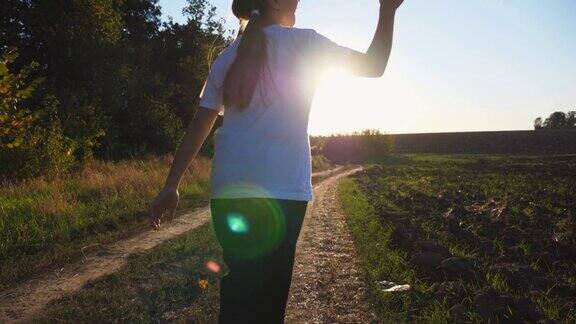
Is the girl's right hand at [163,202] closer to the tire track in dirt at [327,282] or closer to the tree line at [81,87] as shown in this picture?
the tire track in dirt at [327,282]

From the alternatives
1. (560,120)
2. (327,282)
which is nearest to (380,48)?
(327,282)

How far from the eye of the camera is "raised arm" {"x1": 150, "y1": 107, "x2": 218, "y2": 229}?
7.01 feet

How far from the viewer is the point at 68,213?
911 cm

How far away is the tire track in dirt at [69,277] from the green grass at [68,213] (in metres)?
0.30

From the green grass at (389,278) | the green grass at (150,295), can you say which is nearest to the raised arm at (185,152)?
the green grass at (150,295)

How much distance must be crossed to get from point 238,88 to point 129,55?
2469 centimetres

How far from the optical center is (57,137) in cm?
1414

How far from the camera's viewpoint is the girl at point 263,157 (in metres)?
1.93

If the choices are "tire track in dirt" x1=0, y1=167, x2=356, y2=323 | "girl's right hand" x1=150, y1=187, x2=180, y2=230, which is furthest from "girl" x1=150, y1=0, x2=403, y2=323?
"tire track in dirt" x1=0, y1=167, x2=356, y2=323

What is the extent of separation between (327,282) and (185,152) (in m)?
4.03

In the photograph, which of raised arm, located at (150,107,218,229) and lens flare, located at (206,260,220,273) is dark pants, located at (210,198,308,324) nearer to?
raised arm, located at (150,107,218,229)

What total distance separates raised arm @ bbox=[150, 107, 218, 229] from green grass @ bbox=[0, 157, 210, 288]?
174 inches

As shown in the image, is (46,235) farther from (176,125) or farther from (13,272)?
(176,125)

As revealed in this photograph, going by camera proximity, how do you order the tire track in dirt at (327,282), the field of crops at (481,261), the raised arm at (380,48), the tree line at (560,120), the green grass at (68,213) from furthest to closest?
the tree line at (560,120), the green grass at (68,213), the tire track in dirt at (327,282), the field of crops at (481,261), the raised arm at (380,48)
